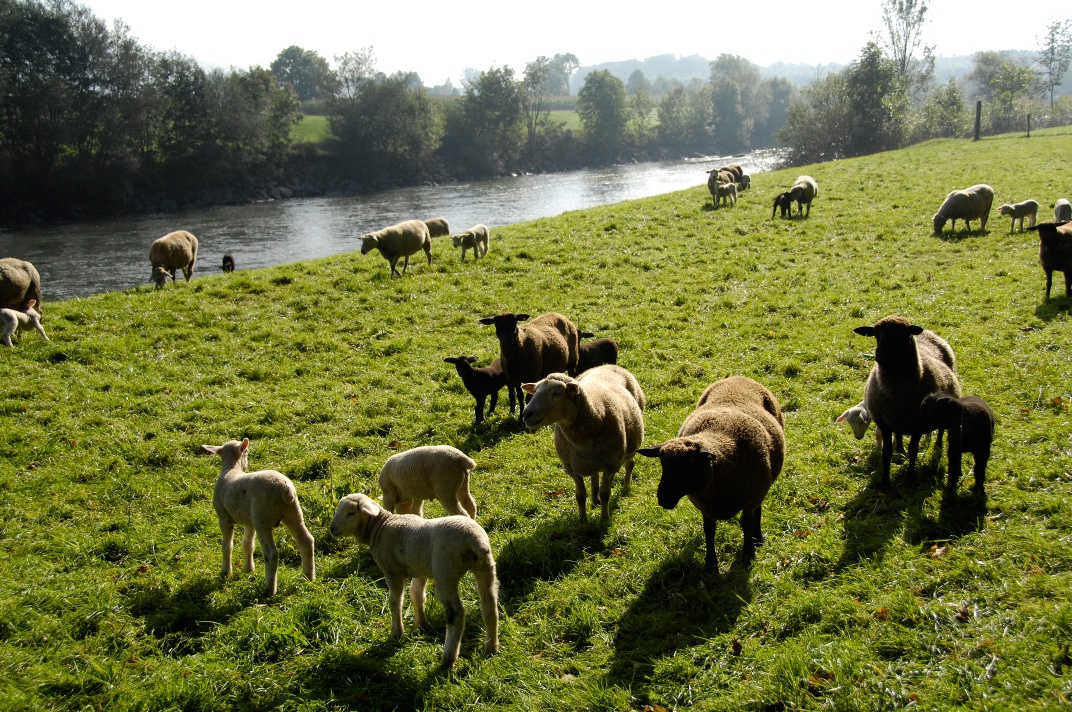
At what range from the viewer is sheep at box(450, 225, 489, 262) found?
62.5ft

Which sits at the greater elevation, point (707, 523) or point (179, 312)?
point (179, 312)

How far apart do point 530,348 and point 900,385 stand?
471 cm

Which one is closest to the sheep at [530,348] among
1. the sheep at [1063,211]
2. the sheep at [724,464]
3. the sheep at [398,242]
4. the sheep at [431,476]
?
the sheep at [431,476]

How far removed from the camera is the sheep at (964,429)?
5836 mm

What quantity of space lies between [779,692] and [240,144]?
67.8 metres

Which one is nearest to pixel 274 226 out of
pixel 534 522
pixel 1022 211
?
pixel 1022 211

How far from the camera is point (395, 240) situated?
17.8 m

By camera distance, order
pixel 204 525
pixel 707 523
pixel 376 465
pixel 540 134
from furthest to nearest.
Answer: pixel 540 134, pixel 376 465, pixel 204 525, pixel 707 523

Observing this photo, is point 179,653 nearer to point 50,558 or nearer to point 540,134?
point 50,558

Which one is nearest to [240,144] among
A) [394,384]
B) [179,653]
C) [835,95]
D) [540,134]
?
[540,134]

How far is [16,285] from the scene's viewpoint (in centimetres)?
1312

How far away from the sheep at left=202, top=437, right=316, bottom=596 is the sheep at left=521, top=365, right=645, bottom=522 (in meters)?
2.17

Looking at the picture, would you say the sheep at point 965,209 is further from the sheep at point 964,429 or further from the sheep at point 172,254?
the sheep at point 172,254

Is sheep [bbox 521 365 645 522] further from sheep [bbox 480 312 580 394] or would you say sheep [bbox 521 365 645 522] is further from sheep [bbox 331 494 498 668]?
sheep [bbox 480 312 580 394]
